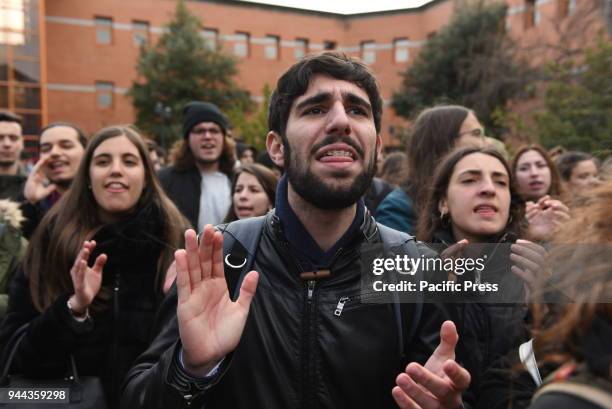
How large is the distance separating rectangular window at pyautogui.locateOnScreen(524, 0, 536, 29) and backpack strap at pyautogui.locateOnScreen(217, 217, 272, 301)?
27510 millimetres

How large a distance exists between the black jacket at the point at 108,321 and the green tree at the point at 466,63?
70.4 feet

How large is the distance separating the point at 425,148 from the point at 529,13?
2621 cm

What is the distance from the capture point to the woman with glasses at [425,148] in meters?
3.79

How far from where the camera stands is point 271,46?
3669cm

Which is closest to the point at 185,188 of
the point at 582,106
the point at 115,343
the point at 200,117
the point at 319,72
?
the point at 200,117

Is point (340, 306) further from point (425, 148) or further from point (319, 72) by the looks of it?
point (425, 148)

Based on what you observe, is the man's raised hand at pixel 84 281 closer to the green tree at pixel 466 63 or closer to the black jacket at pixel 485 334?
the black jacket at pixel 485 334

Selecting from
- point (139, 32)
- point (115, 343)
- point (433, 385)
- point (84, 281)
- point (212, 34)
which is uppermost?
point (212, 34)

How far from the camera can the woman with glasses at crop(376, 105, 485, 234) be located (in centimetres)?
379

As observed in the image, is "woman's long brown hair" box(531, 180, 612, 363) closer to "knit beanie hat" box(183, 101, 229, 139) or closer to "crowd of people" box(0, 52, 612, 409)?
"crowd of people" box(0, 52, 612, 409)

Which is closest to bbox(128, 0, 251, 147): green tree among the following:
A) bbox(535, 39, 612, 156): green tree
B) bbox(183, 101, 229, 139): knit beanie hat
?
bbox(535, 39, 612, 156): green tree

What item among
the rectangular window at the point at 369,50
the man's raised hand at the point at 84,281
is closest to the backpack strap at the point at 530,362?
the man's raised hand at the point at 84,281

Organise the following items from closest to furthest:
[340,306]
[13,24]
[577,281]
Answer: [577,281], [340,306], [13,24]

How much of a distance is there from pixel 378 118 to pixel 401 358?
0.98 metres
